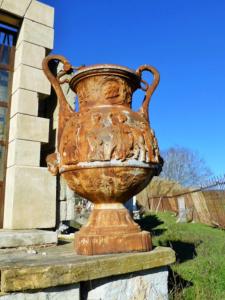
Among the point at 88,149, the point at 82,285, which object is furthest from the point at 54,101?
the point at 82,285

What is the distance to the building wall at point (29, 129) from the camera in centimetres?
312

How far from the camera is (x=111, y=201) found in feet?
6.79

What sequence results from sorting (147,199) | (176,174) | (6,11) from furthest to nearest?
(176,174)
(147,199)
(6,11)

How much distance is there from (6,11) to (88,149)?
7.63 ft

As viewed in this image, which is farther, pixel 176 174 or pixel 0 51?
pixel 176 174

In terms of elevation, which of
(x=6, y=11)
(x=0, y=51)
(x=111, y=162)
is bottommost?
(x=111, y=162)

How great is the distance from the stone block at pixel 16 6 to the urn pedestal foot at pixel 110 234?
250cm

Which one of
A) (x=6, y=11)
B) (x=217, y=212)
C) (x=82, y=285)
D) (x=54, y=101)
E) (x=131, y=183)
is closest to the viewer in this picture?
(x=82, y=285)

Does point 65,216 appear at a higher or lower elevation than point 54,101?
lower

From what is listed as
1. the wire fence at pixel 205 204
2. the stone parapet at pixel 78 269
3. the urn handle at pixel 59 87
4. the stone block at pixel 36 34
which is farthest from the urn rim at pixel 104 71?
the wire fence at pixel 205 204

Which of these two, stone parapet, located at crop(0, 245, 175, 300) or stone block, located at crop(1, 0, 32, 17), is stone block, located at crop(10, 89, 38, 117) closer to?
stone block, located at crop(1, 0, 32, 17)

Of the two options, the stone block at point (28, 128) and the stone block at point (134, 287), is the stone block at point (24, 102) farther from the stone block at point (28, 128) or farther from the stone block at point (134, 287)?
the stone block at point (134, 287)

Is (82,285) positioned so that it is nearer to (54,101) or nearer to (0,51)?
(54,101)

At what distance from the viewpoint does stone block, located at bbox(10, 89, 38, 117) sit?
332 centimetres
